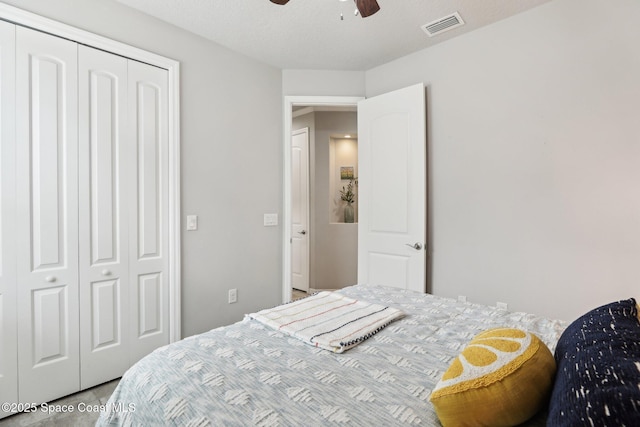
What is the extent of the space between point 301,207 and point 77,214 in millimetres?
2861

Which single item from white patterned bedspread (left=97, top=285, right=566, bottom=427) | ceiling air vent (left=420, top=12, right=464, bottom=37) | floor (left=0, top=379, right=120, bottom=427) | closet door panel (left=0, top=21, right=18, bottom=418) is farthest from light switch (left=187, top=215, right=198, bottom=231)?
ceiling air vent (left=420, top=12, right=464, bottom=37)

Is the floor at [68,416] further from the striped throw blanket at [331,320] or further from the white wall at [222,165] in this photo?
the striped throw blanket at [331,320]

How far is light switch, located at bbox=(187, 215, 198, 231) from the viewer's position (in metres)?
2.63

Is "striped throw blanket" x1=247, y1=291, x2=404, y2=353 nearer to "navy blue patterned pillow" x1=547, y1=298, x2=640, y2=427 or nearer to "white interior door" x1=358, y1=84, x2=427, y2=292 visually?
"navy blue patterned pillow" x1=547, y1=298, x2=640, y2=427

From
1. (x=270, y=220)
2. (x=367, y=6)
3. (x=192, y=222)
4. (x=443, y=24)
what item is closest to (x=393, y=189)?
(x=270, y=220)

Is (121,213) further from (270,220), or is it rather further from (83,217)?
(270,220)

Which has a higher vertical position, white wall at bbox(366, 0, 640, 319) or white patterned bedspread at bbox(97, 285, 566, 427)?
white wall at bbox(366, 0, 640, 319)

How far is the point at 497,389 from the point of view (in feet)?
2.43

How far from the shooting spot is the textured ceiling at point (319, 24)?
2.26 metres

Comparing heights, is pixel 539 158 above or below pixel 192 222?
above

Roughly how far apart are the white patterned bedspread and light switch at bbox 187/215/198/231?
150 centimetres

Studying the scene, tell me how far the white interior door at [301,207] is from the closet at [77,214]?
227cm

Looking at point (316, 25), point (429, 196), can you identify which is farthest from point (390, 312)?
point (316, 25)

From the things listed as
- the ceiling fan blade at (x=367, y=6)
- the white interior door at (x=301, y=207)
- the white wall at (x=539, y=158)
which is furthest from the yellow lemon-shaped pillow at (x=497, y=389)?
the white interior door at (x=301, y=207)
